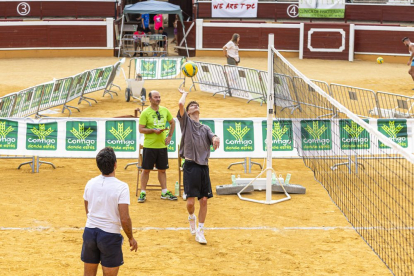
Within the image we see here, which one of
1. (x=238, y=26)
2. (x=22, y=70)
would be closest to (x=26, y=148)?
(x=22, y=70)

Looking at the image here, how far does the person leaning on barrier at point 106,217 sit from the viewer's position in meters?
7.78

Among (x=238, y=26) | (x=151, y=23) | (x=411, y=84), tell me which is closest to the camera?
(x=411, y=84)

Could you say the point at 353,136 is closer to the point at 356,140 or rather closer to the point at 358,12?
the point at 356,140

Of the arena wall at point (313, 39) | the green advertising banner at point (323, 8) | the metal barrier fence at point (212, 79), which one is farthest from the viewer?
the green advertising banner at point (323, 8)

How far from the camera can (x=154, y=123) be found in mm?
13219

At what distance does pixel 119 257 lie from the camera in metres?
7.91

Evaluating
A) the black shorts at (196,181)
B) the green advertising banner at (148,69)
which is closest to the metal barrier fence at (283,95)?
the black shorts at (196,181)

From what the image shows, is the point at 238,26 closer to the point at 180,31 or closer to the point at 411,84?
the point at 180,31

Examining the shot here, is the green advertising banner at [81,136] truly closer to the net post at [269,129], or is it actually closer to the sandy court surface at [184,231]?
the sandy court surface at [184,231]

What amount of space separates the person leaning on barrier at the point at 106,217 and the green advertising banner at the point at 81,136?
25.7 feet

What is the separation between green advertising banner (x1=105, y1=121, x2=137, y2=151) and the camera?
1557 centimetres

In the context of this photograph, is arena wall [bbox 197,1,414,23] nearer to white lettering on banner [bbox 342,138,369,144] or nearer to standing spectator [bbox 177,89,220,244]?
white lettering on banner [bbox 342,138,369,144]

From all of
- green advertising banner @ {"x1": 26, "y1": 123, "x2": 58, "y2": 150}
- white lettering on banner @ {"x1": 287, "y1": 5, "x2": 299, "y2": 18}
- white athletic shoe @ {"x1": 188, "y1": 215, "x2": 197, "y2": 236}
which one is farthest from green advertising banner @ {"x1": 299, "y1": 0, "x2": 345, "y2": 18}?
white athletic shoe @ {"x1": 188, "y1": 215, "x2": 197, "y2": 236}

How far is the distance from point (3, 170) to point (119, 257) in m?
8.71
